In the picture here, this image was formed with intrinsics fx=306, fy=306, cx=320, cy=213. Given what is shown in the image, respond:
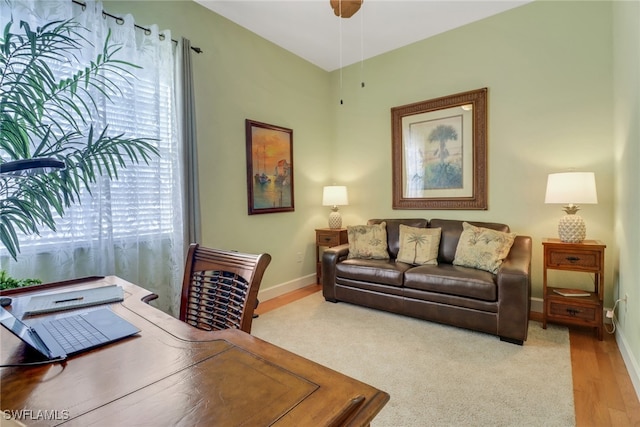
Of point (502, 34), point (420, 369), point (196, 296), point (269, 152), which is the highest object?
point (502, 34)

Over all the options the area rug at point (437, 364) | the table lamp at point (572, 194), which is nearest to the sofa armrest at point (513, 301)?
the area rug at point (437, 364)

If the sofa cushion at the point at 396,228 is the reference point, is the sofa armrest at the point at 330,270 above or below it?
below

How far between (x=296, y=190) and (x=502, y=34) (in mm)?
2844

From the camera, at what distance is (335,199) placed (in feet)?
13.3

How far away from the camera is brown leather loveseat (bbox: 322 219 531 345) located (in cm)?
240

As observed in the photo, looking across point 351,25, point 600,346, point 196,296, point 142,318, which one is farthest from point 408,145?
point 142,318

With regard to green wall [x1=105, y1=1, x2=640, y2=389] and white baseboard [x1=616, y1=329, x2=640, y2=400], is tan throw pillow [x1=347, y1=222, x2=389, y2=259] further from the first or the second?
white baseboard [x1=616, y1=329, x2=640, y2=400]

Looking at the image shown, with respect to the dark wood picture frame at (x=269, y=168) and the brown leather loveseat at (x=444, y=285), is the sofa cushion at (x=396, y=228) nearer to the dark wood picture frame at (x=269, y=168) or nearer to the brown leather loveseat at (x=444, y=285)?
the brown leather loveseat at (x=444, y=285)

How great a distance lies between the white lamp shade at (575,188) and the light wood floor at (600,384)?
1114mm

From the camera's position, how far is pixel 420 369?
6.85ft

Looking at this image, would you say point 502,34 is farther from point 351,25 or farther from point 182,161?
point 182,161

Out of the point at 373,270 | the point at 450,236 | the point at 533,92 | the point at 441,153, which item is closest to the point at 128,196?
the point at 373,270

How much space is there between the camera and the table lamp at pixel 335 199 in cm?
407

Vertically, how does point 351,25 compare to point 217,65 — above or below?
above
